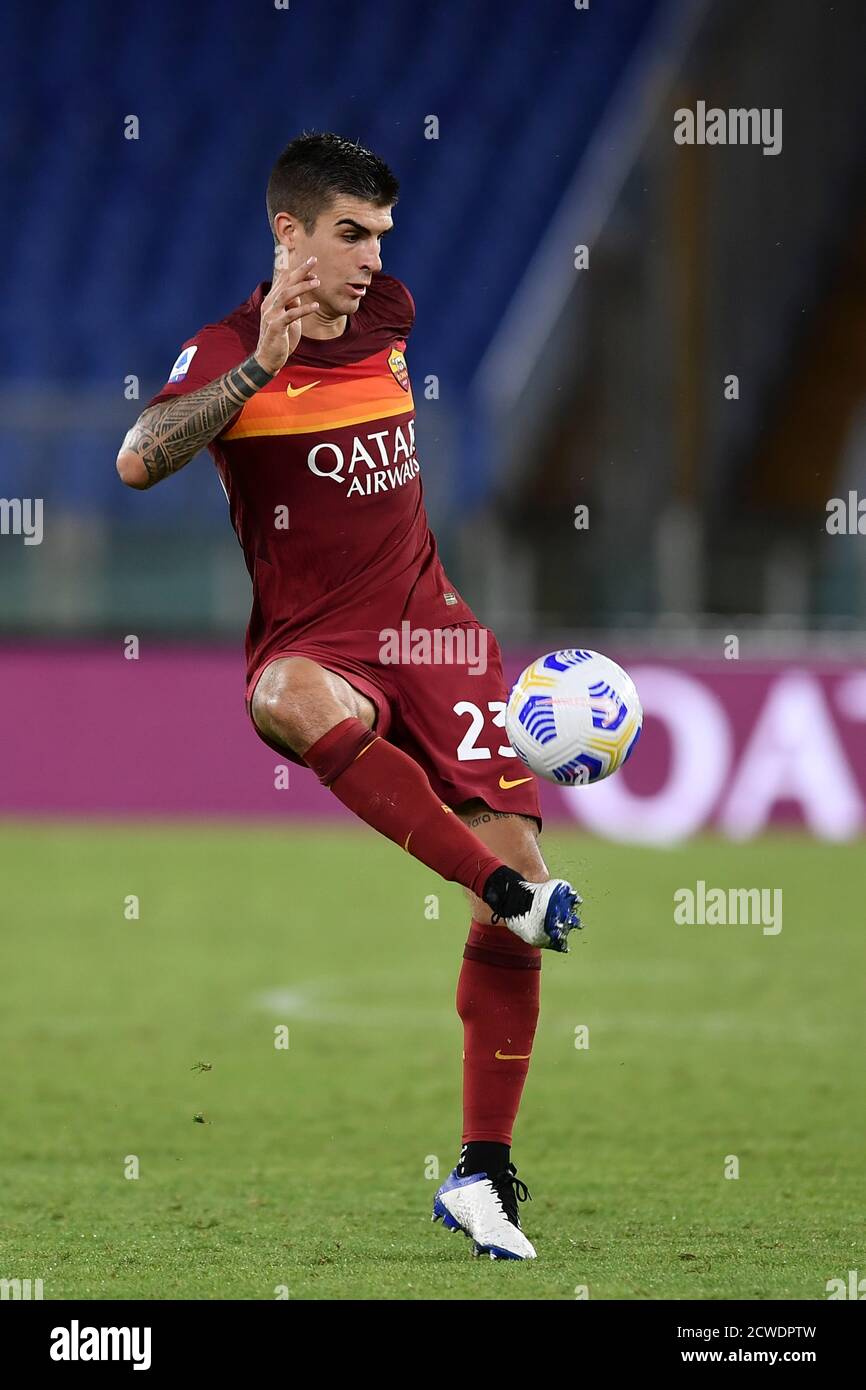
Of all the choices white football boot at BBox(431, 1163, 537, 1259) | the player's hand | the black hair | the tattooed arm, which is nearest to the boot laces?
white football boot at BBox(431, 1163, 537, 1259)

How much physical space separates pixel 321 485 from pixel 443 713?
0.57m

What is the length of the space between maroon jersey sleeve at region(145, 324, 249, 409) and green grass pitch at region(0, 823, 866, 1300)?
126cm

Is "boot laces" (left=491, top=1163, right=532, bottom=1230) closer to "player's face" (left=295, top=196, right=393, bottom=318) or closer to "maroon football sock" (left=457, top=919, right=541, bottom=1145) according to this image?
"maroon football sock" (left=457, top=919, right=541, bottom=1145)

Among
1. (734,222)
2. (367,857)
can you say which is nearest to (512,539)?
(367,857)

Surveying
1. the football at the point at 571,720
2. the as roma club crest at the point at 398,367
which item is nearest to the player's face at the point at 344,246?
the as roma club crest at the point at 398,367

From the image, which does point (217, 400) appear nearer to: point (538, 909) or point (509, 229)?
point (538, 909)

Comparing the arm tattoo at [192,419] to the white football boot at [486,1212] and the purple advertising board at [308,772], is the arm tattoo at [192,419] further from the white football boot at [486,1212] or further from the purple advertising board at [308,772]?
the purple advertising board at [308,772]

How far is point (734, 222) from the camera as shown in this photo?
15.2m

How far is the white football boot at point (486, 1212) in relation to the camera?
4414 mm

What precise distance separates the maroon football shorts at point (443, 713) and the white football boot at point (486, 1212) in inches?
31.5

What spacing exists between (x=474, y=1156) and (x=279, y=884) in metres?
6.72

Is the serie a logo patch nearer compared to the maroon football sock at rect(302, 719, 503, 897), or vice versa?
the maroon football sock at rect(302, 719, 503, 897)

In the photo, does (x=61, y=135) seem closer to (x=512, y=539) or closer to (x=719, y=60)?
(x=719, y=60)

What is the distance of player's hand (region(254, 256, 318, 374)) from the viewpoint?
A: 14.4 feet
